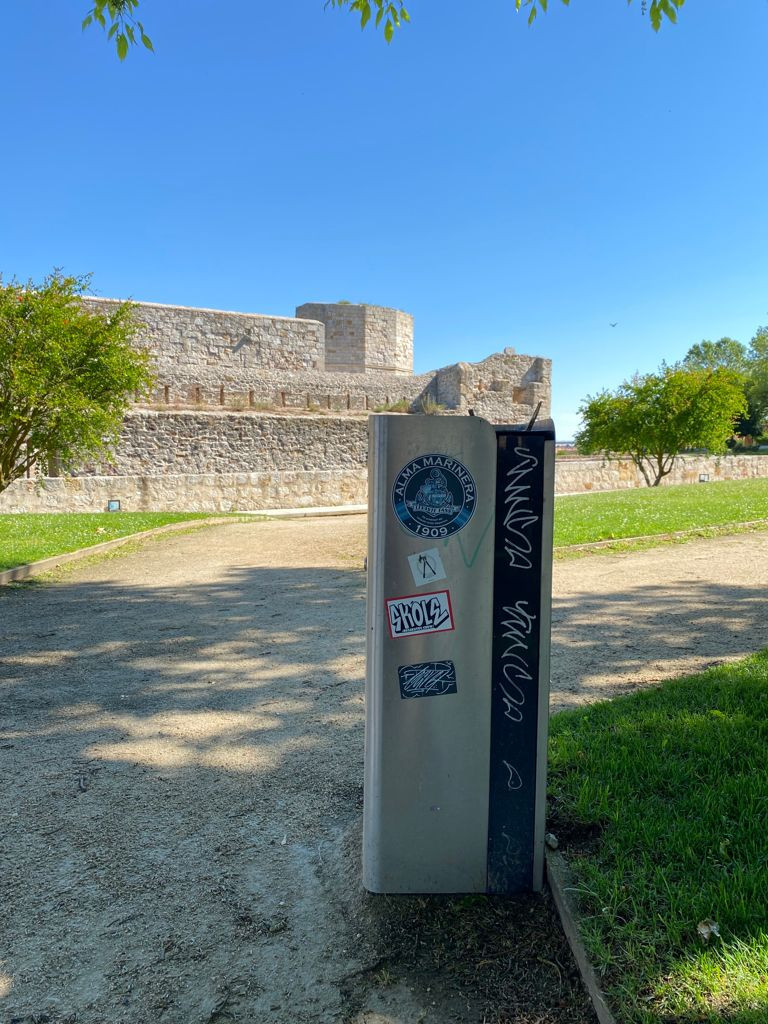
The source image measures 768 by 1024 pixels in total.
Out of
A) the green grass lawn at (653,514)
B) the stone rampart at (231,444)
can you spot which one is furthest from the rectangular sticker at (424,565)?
the stone rampart at (231,444)

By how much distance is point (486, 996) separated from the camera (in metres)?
1.93

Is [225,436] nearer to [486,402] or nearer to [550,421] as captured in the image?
[486,402]

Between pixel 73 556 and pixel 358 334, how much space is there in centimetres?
3173

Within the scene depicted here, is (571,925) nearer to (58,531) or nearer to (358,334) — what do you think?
(58,531)

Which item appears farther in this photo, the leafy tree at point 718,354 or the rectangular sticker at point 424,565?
the leafy tree at point 718,354

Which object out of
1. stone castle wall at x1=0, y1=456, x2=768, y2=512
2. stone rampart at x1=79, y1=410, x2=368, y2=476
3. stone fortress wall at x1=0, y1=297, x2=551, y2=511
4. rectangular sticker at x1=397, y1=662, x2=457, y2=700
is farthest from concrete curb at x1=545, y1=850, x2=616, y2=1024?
stone rampart at x1=79, y1=410, x2=368, y2=476

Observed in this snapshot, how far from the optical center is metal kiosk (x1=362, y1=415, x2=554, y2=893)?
2.13m

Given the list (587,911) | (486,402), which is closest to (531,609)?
(587,911)

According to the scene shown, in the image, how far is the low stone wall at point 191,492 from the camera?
17859 millimetres

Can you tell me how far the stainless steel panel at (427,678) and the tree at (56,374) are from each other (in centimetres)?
860

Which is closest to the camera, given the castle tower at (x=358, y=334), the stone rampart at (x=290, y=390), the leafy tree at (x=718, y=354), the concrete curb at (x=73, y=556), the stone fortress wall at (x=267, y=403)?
the concrete curb at (x=73, y=556)

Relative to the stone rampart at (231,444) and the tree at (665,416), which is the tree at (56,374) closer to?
the stone rampart at (231,444)

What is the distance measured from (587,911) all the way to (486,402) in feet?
112

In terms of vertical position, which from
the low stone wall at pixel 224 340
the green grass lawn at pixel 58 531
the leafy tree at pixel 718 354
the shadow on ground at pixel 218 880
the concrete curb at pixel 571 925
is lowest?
the shadow on ground at pixel 218 880
